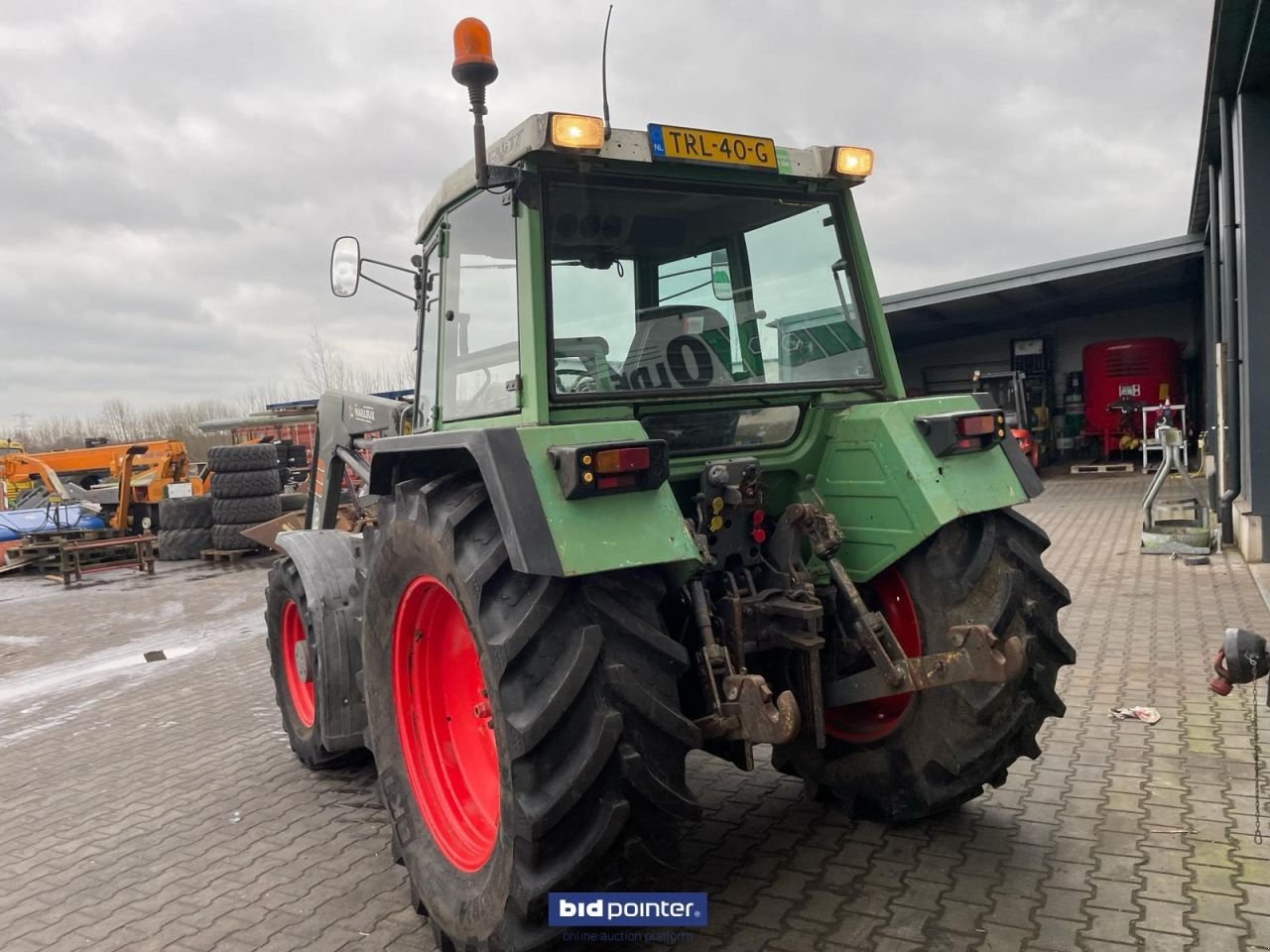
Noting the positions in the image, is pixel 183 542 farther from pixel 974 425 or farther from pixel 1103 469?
pixel 1103 469

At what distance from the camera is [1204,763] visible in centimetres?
400

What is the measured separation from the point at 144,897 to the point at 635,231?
2961 millimetres

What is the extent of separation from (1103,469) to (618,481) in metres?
18.1

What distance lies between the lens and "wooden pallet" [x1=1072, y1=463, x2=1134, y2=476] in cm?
1825

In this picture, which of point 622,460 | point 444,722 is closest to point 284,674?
point 444,722

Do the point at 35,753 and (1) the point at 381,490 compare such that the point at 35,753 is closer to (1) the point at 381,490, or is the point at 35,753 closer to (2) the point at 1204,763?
(1) the point at 381,490

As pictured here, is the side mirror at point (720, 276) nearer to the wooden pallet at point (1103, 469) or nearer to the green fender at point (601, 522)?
the green fender at point (601, 522)

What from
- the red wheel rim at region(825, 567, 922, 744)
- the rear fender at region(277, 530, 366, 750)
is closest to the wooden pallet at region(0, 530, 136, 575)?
the rear fender at region(277, 530, 366, 750)

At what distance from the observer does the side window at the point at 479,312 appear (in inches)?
122

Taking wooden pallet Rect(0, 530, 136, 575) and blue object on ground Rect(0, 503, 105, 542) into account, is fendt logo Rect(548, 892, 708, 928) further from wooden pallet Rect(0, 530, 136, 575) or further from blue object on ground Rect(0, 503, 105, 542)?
blue object on ground Rect(0, 503, 105, 542)

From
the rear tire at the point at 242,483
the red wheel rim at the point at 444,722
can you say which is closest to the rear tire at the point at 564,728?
the red wheel rim at the point at 444,722

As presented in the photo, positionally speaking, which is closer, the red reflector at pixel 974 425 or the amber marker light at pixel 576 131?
the amber marker light at pixel 576 131

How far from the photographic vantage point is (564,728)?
2.43m

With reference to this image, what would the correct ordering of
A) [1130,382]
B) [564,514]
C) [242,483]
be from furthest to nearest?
[1130,382], [242,483], [564,514]
